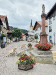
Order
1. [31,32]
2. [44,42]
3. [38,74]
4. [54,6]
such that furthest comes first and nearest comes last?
[31,32] < [54,6] < [44,42] < [38,74]

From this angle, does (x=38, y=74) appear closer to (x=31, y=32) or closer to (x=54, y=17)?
(x=54, y=17)

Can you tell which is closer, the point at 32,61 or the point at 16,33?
the point at 32,61

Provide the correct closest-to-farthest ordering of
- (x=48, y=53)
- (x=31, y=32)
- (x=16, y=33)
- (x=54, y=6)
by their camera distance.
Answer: (x=48, y=53) < (x=54, y=6) < (x=16, y=33) < (x=31, y=32)

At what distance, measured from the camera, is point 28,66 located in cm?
477

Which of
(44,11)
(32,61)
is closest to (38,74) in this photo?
(32,61)

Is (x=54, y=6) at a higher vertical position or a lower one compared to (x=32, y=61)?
higher

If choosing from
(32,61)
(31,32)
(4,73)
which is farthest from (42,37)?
(31,32)

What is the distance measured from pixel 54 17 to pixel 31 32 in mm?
23812

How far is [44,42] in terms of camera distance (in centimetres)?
960

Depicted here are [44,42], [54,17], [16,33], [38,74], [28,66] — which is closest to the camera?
[38,74]

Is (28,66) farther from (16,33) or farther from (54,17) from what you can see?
(16,33)

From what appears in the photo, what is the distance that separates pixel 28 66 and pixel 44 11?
799cm

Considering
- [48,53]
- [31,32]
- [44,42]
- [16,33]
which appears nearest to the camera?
[48,53]

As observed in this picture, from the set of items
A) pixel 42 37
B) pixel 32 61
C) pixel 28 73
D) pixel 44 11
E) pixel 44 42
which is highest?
pixel 44 11
